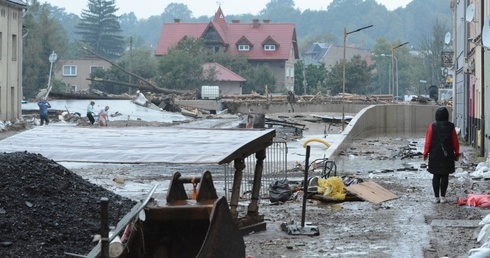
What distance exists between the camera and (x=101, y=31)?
146 meters

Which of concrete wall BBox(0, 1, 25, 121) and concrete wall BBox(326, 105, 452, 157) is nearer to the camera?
concrete wall BBox(326, 105, 452, 157)

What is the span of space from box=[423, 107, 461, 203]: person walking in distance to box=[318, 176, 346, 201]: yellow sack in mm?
1561

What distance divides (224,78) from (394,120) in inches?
1464

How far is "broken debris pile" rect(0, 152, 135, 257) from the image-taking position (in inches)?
424

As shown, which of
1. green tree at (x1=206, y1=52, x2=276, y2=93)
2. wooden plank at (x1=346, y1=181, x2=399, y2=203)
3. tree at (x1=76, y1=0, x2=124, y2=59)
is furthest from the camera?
tree at (x1=76, y1=0, x2=124, y2=59)

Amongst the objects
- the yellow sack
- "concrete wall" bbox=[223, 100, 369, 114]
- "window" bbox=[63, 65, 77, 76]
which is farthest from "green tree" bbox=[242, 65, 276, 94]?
the yellow sack

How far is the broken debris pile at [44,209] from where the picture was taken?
1076 centimetres

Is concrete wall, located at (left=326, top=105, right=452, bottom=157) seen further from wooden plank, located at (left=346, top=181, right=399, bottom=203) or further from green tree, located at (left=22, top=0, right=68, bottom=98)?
green tree, located at (left=22, top=0, right=68, bottom=98)

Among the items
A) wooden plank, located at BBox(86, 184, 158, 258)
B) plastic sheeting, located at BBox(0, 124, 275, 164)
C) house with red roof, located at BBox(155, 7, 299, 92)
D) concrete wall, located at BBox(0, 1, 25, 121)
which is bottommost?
wooden plank, located at BBox(86, 184, 158, 258)

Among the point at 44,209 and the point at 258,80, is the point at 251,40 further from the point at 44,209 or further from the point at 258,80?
the point at 44,209

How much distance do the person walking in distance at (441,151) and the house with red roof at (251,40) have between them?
88372 millimetres

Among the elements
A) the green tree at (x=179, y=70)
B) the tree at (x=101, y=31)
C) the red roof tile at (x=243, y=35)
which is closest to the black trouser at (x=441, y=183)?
the green tree at (x=179, y=70)

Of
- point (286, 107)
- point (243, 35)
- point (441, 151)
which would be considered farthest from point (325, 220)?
point (243, 35)

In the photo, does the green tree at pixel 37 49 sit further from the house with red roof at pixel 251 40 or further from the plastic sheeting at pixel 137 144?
the plastic sheeting at pixel 137 144
